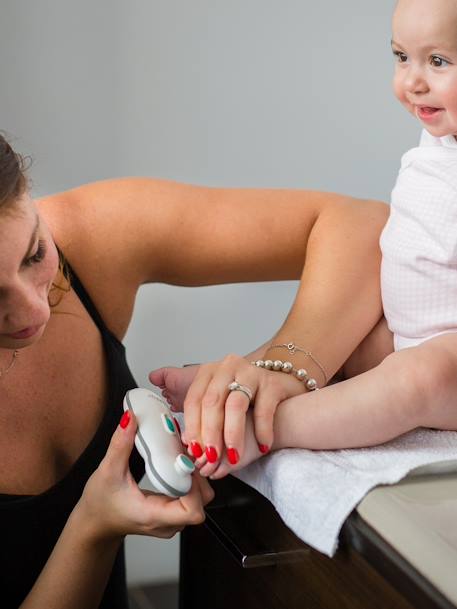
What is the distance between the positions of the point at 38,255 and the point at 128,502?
25 centimetres

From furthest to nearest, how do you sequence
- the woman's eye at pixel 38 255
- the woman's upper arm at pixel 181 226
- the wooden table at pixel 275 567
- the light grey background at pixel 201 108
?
the light grey background at pixel 201 108, the woman's upper arm at pixel 181 226, the woman's eye at pixel 38 255, the wooden table at pixel 275 567

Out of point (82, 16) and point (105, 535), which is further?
point (82, 16)

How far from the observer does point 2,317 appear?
942mm

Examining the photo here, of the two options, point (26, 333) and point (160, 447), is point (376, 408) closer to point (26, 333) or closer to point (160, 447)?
point (160, 447)

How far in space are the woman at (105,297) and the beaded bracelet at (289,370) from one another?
0.06 metres

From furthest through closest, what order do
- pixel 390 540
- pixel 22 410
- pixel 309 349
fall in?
pixel 22 410, pixel 309 349, pixel 390 540

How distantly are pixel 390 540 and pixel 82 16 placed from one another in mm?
1156

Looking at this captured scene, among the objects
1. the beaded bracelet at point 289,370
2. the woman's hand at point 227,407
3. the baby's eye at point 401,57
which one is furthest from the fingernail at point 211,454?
the baby's eye at point 401,57

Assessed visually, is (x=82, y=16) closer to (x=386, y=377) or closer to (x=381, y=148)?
(x=381, y=148)

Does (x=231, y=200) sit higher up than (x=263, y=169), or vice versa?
(x=231, y=200)

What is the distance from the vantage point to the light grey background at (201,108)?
1622 mm

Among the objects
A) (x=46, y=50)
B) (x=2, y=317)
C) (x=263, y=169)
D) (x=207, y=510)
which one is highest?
(x=46, y=50)

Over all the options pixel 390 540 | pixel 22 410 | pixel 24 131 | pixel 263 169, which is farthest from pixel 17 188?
pixel 263 169

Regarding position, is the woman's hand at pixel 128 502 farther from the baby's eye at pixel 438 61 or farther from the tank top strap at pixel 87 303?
the baby's eye at pixel 438 61
